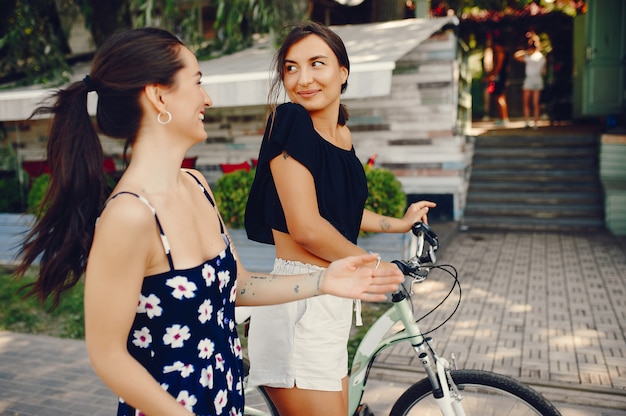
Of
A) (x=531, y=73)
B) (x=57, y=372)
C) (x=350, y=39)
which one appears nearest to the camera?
(x=57, y=372)

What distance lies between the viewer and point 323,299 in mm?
2076

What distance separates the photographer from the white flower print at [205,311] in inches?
60.1

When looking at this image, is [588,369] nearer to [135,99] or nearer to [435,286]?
[435,286]

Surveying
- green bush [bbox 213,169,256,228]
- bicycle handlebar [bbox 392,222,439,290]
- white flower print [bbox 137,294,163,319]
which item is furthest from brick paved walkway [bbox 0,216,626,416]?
white flower print [bbox 137,294,163,319]

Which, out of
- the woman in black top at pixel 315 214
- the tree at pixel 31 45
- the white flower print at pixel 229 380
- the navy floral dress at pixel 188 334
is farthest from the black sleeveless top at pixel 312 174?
the tree at pixel 31 45

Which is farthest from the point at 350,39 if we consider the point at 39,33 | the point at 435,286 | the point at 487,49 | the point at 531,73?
the point at 487,49

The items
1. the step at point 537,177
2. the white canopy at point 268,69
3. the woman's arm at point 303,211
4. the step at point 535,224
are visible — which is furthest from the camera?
the step at point 537,177

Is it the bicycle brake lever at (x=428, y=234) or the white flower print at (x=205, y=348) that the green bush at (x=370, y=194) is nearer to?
the bicycle brake lever at (x=428, y=234)

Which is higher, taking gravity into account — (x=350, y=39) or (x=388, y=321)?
(x=350, y=39)

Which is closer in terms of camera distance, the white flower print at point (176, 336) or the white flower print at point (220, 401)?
the white flower print at point (176, 336)

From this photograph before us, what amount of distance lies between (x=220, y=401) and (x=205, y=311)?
27cm

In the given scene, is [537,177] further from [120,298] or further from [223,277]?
[120,298]

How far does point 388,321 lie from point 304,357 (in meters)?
0.42

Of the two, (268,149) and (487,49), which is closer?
(268,149)
